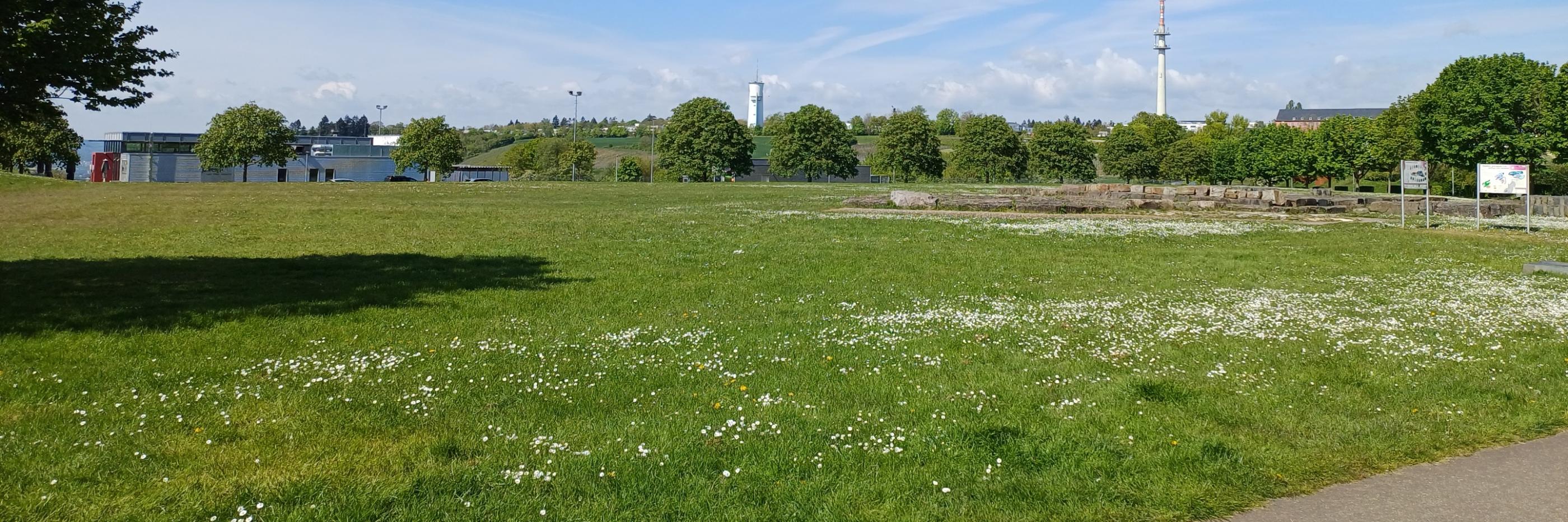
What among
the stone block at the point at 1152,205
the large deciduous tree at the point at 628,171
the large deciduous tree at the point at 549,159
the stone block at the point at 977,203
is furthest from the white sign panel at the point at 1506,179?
the large deciduous tree at the point at 628,171

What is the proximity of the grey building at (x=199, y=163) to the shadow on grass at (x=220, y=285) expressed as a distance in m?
92.6

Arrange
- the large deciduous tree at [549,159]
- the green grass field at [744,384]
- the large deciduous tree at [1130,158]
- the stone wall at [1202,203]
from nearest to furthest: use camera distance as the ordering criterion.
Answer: the green grass field at [744,384]
the stone wall at [1202,203]
the large deciduous tree at [1130,158]
the large deciduous tree at [549,159]

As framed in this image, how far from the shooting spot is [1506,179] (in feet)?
89.8

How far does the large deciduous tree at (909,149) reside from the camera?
110 meters

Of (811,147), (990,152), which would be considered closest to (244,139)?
(811,147)

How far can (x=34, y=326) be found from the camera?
10.8 m

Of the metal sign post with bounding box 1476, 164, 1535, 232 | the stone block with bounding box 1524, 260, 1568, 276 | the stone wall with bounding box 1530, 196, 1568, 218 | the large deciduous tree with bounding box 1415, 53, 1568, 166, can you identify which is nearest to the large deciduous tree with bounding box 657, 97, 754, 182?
the large deciduous tree with bounding box 1415, 53, 1568, 166

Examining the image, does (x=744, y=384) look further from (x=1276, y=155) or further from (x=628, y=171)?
(x=628, y=171)

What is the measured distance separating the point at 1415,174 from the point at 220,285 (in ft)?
104

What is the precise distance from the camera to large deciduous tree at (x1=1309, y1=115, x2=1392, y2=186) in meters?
83.1

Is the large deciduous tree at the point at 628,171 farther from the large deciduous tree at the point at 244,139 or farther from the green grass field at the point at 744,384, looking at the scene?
the green grass field at the point at 744,384

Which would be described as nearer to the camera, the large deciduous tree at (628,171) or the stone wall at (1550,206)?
the stone wall at (1550,206)

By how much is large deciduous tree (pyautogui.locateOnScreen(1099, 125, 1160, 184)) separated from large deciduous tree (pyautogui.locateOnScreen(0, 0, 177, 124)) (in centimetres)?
11541

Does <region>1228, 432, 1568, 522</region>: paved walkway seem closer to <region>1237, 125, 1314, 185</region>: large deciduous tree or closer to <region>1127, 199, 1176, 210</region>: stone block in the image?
<region>1127, 199, 1176, 210</region>: stone block
